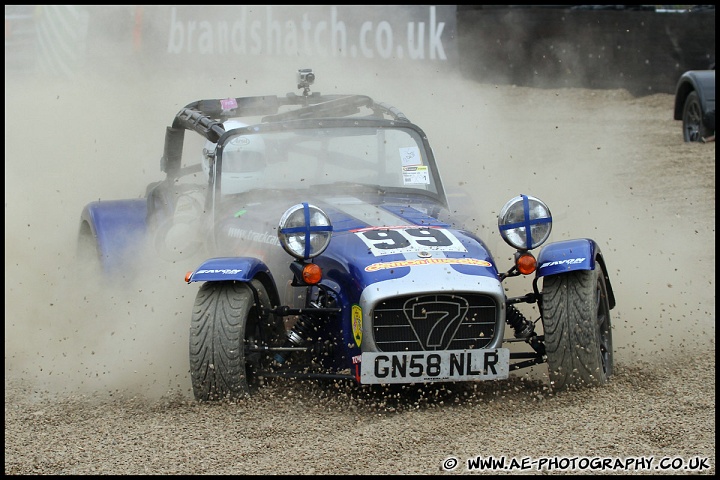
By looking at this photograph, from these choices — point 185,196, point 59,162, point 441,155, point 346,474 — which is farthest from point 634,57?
point 346,474

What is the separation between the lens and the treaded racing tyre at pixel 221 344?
5.64 meters

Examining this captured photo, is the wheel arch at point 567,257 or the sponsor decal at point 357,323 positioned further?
the wheel arch at point 567,257

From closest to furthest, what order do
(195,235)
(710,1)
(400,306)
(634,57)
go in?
(400,306) → (195,235) → (634,57) → (710,1)

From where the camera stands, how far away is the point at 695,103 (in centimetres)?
1426

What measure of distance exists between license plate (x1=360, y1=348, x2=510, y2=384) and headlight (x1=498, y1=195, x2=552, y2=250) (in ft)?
2.87

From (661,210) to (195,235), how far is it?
18.5 ft

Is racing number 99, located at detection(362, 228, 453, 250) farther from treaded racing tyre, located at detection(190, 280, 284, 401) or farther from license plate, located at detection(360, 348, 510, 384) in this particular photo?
treaded racing tyre, located at detection(190, 280, 284, 401)

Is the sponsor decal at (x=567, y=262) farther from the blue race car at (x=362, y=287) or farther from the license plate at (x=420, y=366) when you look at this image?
the license plate at (x=420, y=366)

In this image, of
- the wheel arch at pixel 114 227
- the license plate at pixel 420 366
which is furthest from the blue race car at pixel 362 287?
the wheel arch at pixel 114 227

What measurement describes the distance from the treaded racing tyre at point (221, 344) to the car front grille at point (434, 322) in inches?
28.6

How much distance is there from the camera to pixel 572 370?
18.8 ft

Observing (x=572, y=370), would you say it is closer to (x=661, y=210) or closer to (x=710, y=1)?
(x=661, y=210)

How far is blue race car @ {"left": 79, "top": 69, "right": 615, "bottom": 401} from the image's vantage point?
5.57 metres

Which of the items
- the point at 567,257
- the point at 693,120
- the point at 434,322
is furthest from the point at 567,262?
the point at 693,120
